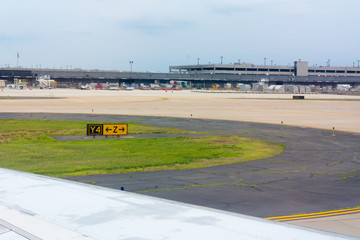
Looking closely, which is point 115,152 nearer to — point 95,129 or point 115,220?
point 95,129

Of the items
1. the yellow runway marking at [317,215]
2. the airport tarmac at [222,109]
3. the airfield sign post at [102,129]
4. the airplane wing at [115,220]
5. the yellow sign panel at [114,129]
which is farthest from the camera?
the airport tarmac at [222,109]

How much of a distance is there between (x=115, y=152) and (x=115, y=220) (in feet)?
79.2

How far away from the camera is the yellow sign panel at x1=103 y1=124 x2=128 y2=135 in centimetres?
3744

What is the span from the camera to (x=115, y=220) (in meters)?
5.80

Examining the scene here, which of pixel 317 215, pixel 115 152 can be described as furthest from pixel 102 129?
pixel 317 215

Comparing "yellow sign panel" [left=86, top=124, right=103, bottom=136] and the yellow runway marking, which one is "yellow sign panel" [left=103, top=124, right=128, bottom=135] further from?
the yellow runway marking

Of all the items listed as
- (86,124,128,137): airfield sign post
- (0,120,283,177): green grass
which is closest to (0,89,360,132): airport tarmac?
(0,120,283,177): green grass

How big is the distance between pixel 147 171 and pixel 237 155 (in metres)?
8.49

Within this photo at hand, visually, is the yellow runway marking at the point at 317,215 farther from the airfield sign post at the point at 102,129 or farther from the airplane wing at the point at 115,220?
the airfield sign post at the point at 102,129

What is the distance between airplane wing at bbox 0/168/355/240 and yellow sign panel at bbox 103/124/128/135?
30.0m

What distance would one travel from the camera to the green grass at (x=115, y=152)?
24125mm

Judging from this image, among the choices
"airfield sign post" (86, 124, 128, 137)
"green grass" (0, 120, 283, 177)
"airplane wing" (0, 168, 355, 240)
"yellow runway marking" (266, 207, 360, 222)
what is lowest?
"green grass" (0, 120, 283, 177)

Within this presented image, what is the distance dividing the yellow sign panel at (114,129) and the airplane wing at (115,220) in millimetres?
30022

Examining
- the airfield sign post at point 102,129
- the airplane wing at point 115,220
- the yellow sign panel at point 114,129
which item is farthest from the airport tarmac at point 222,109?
the airplane wing at point 115,220
